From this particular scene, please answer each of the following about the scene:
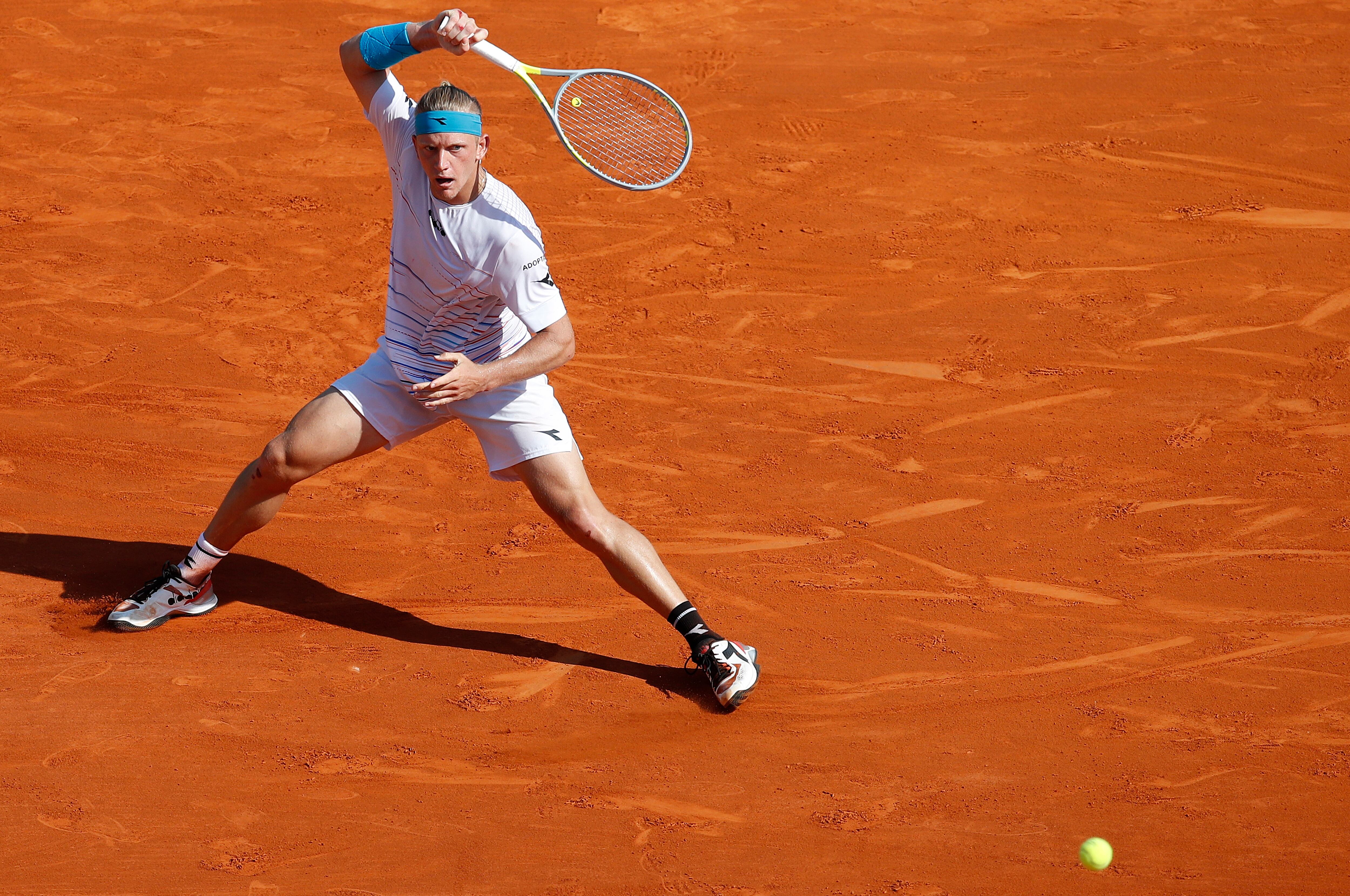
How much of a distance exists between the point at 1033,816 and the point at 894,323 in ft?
11.3

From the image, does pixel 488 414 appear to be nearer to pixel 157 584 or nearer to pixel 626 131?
pixel 157 584

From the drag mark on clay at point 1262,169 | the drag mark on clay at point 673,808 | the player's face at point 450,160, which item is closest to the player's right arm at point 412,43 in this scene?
the player's face at point 450,160

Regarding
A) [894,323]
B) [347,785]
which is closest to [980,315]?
[894,323]

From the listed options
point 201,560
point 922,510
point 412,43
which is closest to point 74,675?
point 201,560

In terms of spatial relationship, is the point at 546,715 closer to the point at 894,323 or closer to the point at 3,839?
the point at 3,839

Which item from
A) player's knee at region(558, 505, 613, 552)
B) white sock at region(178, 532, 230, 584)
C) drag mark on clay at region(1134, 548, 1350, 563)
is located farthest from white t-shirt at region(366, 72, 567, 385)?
drag mark on clay at region(1134, 548, 1350, 563)

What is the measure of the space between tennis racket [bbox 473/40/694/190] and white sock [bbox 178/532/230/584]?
2.82m

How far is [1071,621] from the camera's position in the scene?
530 centimetres

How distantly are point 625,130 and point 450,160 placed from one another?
10.9ft

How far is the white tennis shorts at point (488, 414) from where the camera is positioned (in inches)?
189

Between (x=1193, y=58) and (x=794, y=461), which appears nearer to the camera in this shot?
(x=794, y=461)

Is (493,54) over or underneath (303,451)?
over

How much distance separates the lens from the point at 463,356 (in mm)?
4555

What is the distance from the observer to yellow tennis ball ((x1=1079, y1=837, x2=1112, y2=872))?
4.16 metres
